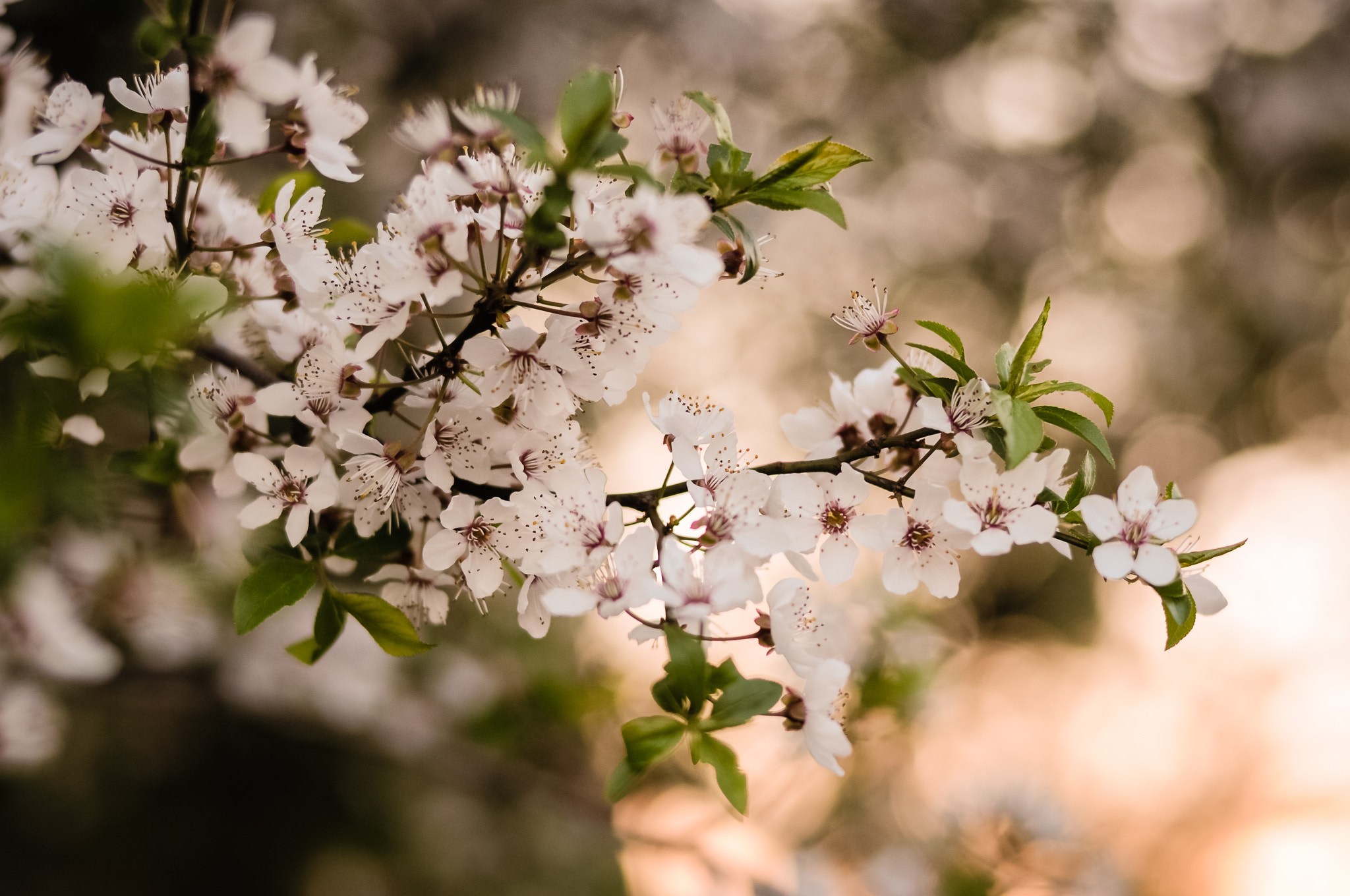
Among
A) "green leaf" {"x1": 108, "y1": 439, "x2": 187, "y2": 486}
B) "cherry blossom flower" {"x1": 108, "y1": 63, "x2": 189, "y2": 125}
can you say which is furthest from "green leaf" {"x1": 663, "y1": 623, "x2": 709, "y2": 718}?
"cherry blossom flower" {"x1": 108, "y1": 63, "x2": 189, "y2": 125}

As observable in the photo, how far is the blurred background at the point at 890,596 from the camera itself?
1.83 m

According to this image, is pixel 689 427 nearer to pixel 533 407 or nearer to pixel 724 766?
pixel 533 407

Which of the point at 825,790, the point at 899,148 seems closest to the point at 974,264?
the point at 899,148

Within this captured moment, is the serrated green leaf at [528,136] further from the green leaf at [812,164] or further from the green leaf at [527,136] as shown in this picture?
the green leaf at [812,164]

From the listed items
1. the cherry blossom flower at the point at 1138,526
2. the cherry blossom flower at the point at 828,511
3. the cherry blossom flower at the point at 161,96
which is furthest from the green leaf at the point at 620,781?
the cherry blossom flower at the point at 161,96

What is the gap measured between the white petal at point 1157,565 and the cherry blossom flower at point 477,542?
0.56 metres

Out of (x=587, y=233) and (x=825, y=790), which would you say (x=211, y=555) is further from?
(x=825, y=790)

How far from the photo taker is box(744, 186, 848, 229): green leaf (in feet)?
2.20

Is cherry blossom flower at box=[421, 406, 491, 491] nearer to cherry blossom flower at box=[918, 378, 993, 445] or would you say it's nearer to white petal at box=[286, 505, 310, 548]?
white petal at box=[286, 505, 310, 548]

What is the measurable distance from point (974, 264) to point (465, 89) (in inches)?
138

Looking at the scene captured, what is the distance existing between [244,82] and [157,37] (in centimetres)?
6

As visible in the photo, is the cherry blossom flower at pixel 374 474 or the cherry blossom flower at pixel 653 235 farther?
the cherry blossom flower at pixel 374 474

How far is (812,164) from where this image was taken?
69cm

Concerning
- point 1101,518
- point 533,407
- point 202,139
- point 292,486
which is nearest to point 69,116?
point 202,139
